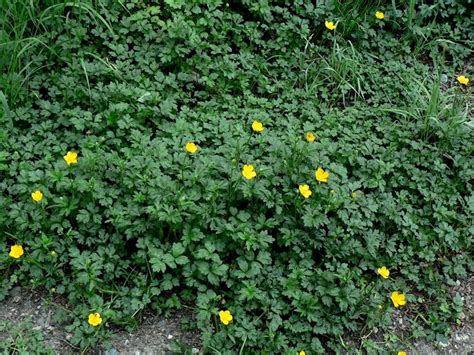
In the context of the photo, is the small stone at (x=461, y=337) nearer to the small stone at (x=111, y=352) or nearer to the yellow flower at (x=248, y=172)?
the yellow flower at (x=248, y=172)

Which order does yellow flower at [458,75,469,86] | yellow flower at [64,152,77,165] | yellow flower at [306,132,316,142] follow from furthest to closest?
yellow flower at [458,75,469,86]
yellow flower at [306,132,316,142]
yellow flower at [64,152,77,165]

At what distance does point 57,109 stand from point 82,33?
1.85 feet

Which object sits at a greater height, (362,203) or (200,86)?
(362,203)

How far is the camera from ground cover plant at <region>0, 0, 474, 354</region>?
3020 millimetres

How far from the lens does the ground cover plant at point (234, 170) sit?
9.91 ft

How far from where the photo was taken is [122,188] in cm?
319

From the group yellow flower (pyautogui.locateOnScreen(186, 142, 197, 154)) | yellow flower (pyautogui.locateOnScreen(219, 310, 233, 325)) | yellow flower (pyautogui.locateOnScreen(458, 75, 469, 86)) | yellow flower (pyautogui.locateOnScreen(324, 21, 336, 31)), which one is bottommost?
yellow flower (pyautogui.locateOnScreen(219, 310, 233, 325))

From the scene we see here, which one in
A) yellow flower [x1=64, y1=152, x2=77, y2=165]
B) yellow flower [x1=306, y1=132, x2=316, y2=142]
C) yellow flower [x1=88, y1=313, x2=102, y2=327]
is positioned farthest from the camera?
yellow flower [x1=306, y1=132, x2=316, y2=142]

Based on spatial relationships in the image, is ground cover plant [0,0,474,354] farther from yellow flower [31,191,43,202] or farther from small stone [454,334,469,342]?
small stone [454,334,469,342]

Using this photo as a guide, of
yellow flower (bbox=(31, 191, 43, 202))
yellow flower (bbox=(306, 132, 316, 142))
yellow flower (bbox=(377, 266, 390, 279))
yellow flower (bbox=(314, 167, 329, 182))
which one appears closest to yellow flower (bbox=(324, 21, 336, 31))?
yellow flower (bbox=(306, 132, 316, 142))

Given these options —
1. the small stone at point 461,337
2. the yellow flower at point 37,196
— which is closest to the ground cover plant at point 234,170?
the yellow flower at point 37,196

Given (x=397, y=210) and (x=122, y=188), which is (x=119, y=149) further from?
(x=397, y=210)

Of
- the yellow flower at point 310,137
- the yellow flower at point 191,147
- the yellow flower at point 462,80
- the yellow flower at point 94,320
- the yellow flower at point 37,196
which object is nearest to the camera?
the yellow flower at point 94,320

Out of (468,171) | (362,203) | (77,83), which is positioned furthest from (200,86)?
(468,171)
